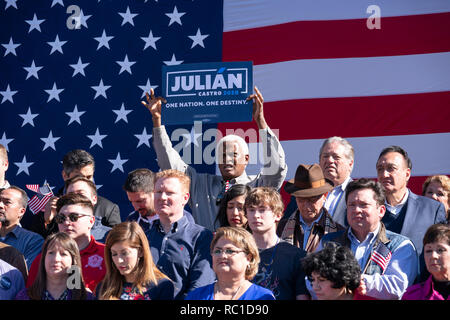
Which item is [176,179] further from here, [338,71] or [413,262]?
[338,71]

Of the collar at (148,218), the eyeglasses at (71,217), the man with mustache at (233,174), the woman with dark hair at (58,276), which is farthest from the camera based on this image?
the man with mustache at (233,174)

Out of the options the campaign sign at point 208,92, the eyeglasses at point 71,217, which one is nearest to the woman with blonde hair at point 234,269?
the eyeglasses at point 71,217

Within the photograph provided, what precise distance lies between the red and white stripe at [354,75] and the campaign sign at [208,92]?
960 mm

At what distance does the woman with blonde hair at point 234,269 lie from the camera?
363cm

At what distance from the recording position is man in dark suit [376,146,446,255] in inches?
179

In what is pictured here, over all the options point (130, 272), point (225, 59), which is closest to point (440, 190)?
point (130, 272)

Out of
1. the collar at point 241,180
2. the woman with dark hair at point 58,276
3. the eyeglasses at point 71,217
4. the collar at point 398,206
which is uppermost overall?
the collar at point 241,180

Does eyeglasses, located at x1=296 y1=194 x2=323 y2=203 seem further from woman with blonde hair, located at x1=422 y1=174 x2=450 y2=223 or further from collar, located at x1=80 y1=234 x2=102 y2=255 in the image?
collar, located at x1=80 y1=234 x2=102 y2=255

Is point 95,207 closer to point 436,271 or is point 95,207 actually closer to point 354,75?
point 436,271

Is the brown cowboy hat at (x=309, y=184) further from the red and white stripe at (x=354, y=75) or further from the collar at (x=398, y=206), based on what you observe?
the red and white stripe at (x=354, y=75)

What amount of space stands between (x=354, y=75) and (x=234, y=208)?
10.3 feet

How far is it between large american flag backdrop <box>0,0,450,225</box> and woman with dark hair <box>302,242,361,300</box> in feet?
11.4

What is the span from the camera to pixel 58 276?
3.99m

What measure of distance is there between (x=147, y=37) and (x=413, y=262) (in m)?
5.00
